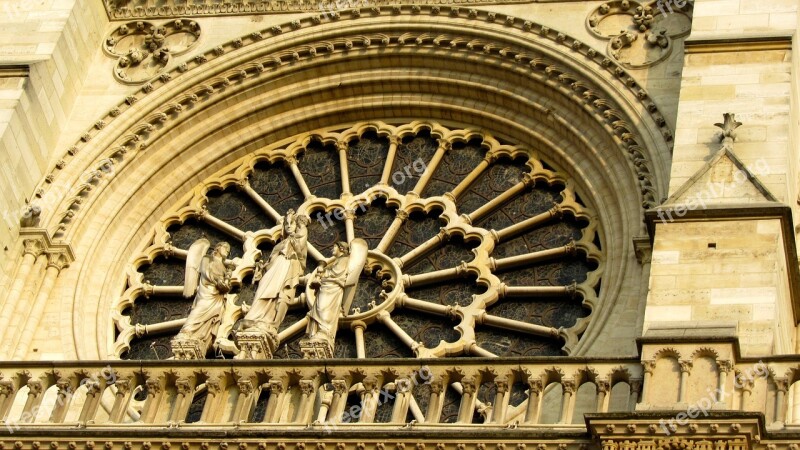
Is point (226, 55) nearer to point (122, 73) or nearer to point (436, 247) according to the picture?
point (122, 73)

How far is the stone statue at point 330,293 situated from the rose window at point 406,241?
64cm

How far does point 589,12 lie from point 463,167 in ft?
6.66

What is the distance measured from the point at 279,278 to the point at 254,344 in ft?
2.50

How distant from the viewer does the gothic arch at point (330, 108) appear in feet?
66.0

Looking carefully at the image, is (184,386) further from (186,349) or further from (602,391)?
(602,391)

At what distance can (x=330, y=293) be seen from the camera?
1792cm

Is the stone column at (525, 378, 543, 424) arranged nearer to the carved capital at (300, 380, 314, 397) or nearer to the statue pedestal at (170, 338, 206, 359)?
the carved capital at (300, 380, 314, 397)

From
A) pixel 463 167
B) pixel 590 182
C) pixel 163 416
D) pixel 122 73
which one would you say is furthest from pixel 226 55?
pixel 163 416

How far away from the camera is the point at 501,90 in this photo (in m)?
20.9

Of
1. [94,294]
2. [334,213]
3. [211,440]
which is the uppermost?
[334,213]

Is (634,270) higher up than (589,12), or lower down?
lower down

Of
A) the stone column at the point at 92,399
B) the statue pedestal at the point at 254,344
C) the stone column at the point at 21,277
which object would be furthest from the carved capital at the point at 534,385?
the stone column at the point at 21,277

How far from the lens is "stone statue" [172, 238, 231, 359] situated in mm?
17688

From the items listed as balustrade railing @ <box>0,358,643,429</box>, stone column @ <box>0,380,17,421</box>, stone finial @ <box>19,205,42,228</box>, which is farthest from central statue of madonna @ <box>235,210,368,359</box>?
stone finial @ <box>19,205,42,228</box>
